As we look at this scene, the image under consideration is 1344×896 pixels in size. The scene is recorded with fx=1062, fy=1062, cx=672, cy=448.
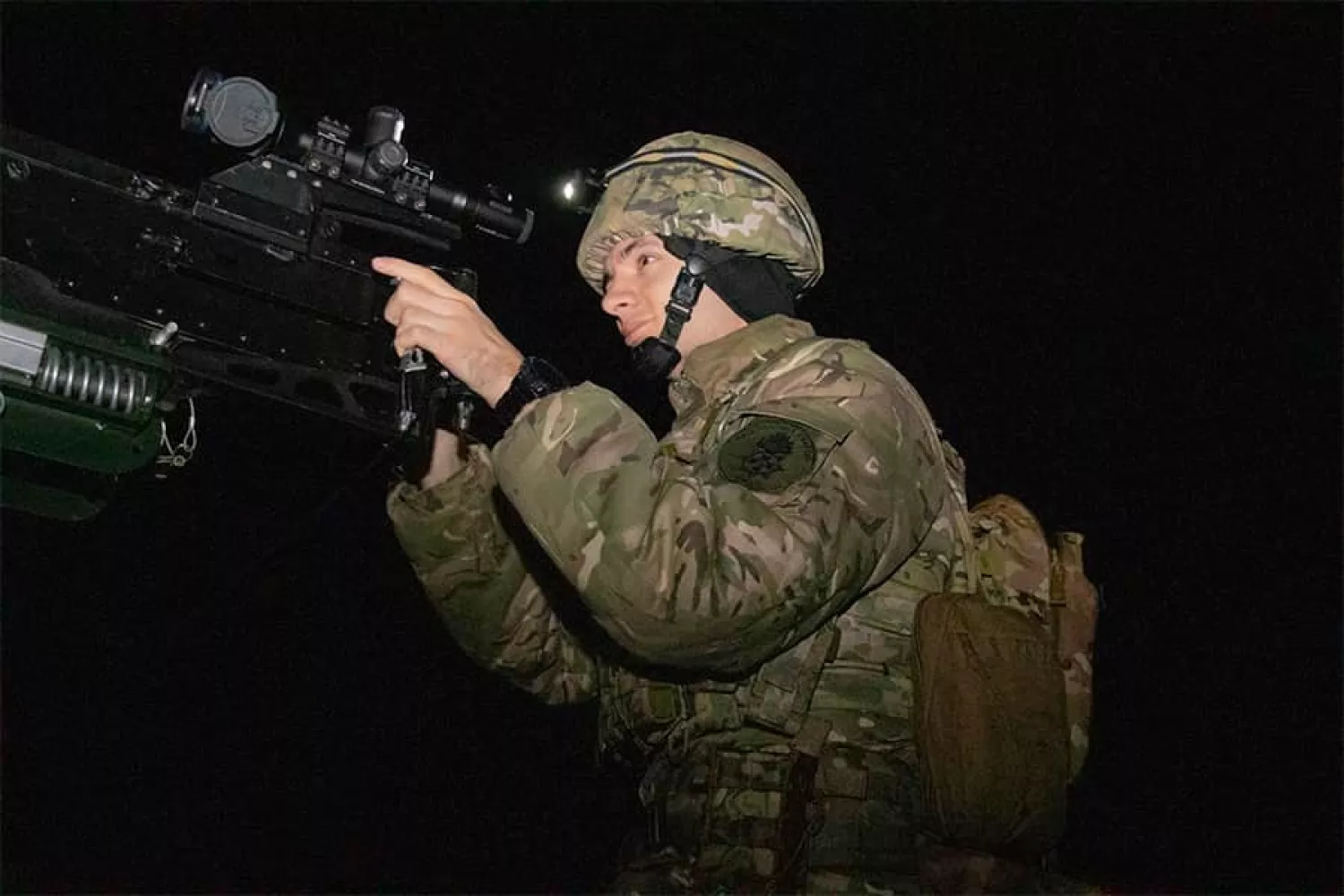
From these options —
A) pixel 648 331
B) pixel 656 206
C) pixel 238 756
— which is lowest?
pixel 238 756

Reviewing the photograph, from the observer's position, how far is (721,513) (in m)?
1.61

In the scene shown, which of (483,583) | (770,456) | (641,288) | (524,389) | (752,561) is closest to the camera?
(752,561)

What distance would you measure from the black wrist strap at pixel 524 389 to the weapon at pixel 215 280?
0.49 ft

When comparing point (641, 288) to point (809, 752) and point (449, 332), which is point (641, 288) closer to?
point (449, 332)

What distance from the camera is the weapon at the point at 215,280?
1.59 metres

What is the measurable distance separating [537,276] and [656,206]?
2305 mm

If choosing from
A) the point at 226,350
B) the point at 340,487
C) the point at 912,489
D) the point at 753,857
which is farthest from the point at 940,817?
the point at 226,350

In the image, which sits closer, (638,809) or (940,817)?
(940,817)

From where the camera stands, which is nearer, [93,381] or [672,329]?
[93,381]

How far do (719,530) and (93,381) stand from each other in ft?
3.15

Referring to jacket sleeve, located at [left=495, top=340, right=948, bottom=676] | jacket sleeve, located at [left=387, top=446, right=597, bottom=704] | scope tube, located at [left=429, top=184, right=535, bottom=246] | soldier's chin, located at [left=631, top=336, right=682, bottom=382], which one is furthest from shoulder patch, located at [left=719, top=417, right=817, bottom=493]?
jacket sleeve, located at [left=387, top=446, right=597, bottom=704]

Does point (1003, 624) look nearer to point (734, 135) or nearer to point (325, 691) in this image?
point (325, 691)

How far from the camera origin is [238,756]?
4016 millimetres

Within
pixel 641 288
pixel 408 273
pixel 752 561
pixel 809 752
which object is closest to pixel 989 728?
pixel 809 752
